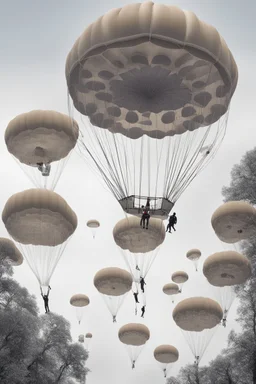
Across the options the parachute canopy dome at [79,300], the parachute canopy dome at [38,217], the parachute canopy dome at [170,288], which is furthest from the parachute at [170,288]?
the parachute canopy dome at [38,217]

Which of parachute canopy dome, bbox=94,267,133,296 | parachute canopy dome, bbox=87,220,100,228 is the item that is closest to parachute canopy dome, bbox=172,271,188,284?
parachute canopy dome, bbox=87,220,100,228

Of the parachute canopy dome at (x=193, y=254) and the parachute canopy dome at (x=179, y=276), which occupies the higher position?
the parachute canopy dome at (x=193, y=254)

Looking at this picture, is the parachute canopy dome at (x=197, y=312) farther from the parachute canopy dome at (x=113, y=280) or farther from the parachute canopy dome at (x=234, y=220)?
the parachute canopy dome at (x=234, y=220)

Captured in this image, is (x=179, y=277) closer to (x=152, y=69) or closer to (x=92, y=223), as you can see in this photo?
(x=92, y=223)

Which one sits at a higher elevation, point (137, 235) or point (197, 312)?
point (137, 235)

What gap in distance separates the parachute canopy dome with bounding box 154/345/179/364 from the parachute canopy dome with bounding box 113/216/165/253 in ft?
32.1

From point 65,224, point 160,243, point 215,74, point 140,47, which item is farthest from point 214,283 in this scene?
point 140,47

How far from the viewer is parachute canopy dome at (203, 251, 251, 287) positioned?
75.6 feet

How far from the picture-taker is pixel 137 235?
24469 millimetres

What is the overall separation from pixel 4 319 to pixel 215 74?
24.7 m

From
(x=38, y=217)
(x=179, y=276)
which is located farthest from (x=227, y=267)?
(x=179, y=276)

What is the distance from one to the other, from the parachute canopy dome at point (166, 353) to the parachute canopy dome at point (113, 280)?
22.2 feet

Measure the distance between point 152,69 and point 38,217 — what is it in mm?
9840

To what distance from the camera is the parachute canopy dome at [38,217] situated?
2064 cm
